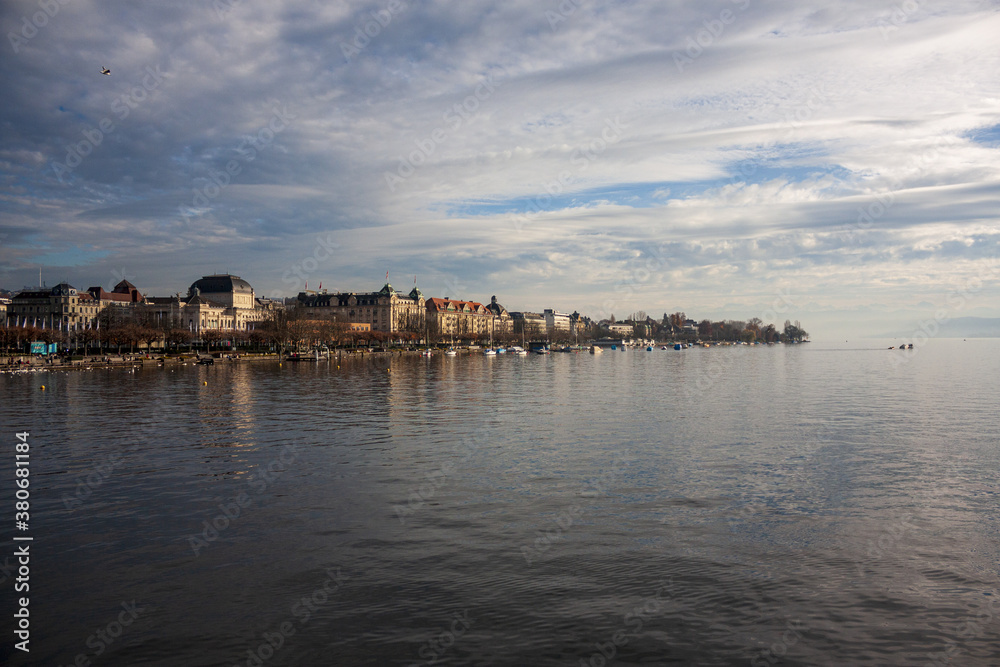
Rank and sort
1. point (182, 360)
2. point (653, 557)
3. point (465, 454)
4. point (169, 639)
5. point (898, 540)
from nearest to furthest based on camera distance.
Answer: point (169, 639) → point (653, 557) → point (898, 540) → point (465, 454) → point (182, 360)

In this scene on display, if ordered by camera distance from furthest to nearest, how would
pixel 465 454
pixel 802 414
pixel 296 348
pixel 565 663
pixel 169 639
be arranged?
1. pixel 296 348
2. pixel 802 414
3. pixel 465 454
4. pixel 169 639
5. pixel 565 663

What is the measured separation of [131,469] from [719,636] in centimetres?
2299

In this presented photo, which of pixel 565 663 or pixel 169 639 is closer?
pixel 565 663

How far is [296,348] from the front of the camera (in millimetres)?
161750

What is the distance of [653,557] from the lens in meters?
16.1

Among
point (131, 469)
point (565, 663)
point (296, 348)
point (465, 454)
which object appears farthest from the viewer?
point (296, 348)

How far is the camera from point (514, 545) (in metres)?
16.9

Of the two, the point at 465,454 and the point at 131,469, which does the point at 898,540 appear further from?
the point at 131,469

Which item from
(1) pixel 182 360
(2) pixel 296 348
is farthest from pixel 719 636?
(2) pixel 296 348

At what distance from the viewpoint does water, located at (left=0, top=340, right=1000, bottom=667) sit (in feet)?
40.0

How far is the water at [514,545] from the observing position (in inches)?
480

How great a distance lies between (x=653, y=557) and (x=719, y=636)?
3787mm

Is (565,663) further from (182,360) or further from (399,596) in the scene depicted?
(182,360)

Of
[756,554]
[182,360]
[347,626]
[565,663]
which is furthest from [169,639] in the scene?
[182,360]
